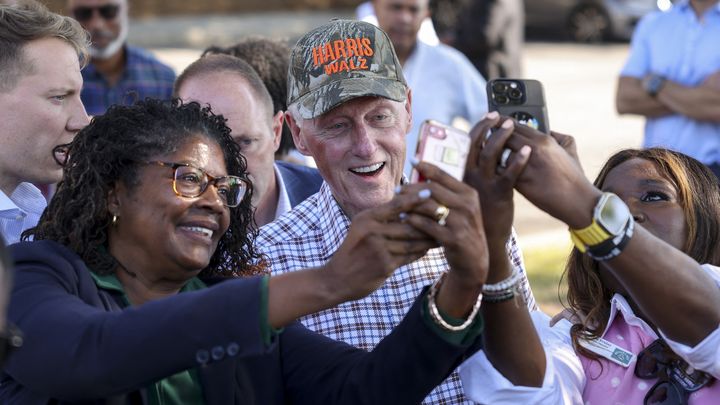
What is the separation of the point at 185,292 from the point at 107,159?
0.45 metres

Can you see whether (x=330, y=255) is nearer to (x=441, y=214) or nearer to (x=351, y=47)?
(x=351, y=47)

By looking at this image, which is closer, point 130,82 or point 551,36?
point 130,82

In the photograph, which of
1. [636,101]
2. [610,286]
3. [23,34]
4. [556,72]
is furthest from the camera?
[556,72]

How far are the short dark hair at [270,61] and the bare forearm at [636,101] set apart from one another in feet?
7.21

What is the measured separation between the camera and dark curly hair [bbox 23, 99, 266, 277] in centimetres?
310

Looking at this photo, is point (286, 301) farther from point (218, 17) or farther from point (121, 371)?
point (218, 17)

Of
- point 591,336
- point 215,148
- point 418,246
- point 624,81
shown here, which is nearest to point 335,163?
point 215,148

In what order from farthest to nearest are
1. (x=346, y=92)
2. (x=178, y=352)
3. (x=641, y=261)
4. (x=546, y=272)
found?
(x=546, y=272), (x=346, y=92), (x=641, y=261), (x=178, y=352)

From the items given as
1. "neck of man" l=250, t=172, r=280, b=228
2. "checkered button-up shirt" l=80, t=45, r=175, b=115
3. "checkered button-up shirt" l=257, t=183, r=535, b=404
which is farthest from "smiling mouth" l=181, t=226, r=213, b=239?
"checkered button-up shirt" l=80, t=45, r=175, b=115

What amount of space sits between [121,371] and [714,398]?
1.55 m

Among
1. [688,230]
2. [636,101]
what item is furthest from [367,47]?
[636,101]

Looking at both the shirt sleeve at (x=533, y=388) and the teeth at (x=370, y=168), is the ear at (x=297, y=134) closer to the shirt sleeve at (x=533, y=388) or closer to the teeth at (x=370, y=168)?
the teeth at (x=370, y=168)

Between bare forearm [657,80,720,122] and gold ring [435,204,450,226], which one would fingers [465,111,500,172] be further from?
bare forearm [657,80,720,122]

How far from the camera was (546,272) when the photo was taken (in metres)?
8.80
